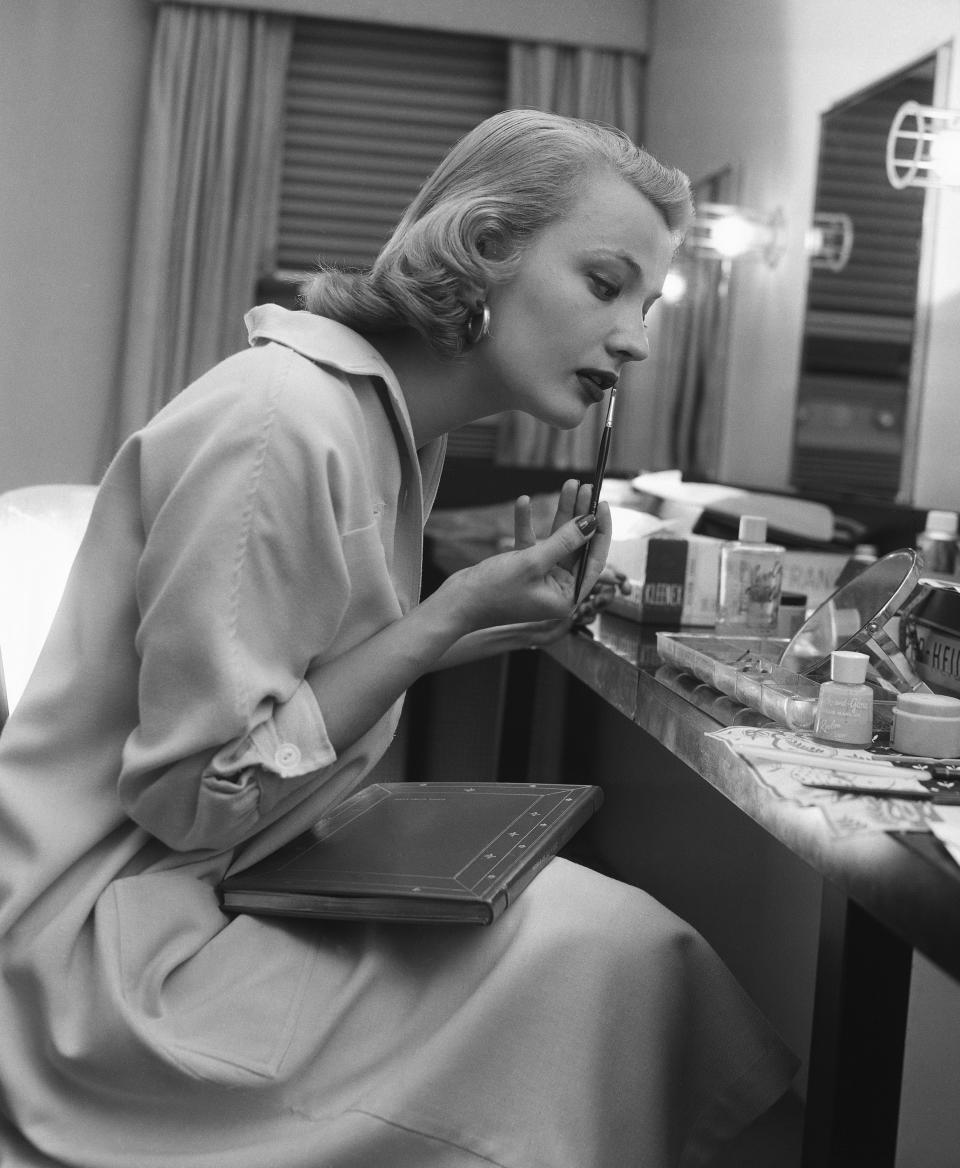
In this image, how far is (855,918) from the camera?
0.90 metres

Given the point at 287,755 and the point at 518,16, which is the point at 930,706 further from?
the point at 518,16

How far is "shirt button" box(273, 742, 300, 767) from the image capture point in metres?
0.95

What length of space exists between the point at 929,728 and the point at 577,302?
47 centimetres

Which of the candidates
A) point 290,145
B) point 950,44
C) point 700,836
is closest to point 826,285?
point 950,44

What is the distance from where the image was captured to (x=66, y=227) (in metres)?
5.04

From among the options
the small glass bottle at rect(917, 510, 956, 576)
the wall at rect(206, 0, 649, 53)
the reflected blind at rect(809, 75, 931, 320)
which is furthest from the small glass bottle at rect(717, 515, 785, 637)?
the wall at rect(206, 0, 649, 53)

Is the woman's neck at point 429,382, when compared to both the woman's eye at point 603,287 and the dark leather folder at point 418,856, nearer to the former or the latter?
the woman's eye at point 603,287

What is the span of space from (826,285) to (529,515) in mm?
1927

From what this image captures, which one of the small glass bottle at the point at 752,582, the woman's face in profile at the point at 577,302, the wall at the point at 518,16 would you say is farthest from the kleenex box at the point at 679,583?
the wall at the point at 518,16

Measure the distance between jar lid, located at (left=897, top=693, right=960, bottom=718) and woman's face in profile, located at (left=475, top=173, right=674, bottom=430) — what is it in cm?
38

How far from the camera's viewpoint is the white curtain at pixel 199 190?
5.02 m

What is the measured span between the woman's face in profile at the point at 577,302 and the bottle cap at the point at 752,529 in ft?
1.90

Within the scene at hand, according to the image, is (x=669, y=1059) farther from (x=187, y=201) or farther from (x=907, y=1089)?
(x=187, y=201)

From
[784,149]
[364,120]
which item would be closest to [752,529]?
[784,149]
